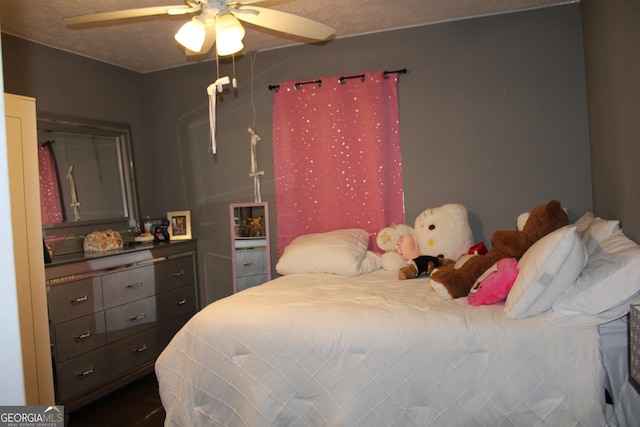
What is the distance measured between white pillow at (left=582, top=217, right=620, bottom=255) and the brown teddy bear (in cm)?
16

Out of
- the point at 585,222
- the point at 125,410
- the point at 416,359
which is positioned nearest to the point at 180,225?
the point at 125,410

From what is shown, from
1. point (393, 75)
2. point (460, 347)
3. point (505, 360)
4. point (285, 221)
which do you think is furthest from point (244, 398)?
point (393, 75)

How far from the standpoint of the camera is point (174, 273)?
3725mm

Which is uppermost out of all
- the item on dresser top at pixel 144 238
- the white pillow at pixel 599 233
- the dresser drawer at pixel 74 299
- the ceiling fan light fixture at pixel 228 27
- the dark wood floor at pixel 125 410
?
the ceiling fan light fixture at pixel 228 27

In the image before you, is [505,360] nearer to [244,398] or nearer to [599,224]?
[599,224]

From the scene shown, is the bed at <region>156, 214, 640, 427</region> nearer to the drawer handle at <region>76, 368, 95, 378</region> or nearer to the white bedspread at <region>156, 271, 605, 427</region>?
the white bedspread at <region>156, 271, 605, 427</region>

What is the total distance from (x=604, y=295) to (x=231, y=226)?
270 centimetres

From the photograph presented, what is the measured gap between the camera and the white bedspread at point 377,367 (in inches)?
73.0

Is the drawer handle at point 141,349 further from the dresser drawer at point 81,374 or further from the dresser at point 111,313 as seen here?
the dresser drawer at point 81,374

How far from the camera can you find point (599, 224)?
233cm

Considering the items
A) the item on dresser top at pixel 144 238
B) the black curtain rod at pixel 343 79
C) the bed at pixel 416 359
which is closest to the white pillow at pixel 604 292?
the bed at pixel 416 359

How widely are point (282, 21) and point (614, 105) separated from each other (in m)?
1.64

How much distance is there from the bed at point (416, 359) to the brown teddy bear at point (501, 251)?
8 cm

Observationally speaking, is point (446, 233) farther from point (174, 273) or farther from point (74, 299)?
point (74, 299)
